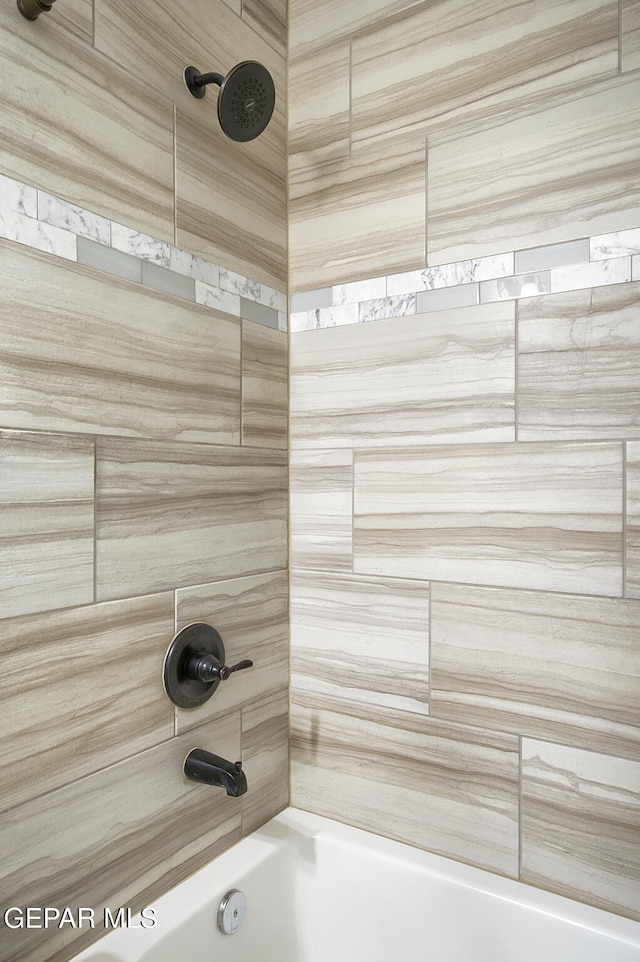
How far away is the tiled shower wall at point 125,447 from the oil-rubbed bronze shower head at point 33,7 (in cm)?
2

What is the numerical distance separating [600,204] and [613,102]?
0.62 feet

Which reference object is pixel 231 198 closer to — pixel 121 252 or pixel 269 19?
pixel 121 252

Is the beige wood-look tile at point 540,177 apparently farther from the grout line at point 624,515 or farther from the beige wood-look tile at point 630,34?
the grout line at point 624,515

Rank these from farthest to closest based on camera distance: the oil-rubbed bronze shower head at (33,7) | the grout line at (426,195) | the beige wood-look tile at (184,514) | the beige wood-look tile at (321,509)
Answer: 1. the beige wood-look tile at (321,509)
2. the grout line at (426,195)
3. the beige wood-look tile at (184,514)
4. the oil-rubbed bronze shower head at (33,7)

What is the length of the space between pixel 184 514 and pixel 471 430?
0.62m

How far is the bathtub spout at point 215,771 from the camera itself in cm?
114

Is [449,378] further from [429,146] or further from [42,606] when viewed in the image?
[42,606]

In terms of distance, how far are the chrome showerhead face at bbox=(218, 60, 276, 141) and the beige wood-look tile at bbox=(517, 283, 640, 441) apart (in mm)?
619

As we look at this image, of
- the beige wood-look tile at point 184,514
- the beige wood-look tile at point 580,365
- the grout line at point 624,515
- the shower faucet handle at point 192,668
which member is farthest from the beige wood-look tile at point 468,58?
the shower faucet handle at point 192,668

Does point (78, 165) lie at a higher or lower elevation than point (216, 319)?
higher

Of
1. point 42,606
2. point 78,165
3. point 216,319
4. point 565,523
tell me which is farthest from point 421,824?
point 78,165

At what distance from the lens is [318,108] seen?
1.53 m

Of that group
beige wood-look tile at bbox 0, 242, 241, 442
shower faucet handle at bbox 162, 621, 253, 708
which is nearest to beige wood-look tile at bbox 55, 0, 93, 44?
beige wood-look tile at bbox 0, 242, 241, 442

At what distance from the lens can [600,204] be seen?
3.84ft
